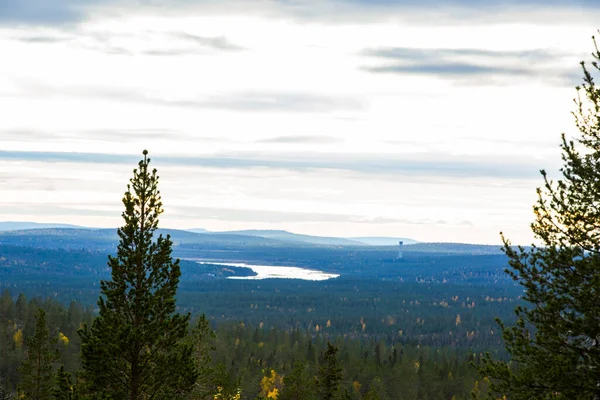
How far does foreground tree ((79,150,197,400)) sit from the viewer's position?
33.9 metres

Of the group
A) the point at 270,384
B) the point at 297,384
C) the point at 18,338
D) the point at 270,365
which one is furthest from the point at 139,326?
the point at 270,365

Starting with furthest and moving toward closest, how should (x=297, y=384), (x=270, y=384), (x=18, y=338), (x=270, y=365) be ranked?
(x=270, y=365), (x=18, y=338), (x=270, y=384), (x=297, y=384)

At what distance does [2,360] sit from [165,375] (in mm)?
111117

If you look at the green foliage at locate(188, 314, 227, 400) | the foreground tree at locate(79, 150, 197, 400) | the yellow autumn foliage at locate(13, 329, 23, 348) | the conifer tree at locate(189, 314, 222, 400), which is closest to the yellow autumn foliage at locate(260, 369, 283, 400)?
Result: the yellow autumn foliage at locate(13, 329, 23, 348)

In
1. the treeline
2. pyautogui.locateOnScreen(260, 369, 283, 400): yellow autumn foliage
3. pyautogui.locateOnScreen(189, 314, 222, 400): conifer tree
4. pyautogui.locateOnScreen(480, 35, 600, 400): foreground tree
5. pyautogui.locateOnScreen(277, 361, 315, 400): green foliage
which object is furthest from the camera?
pyautogui.locateOnScreen(260, 369, 283, 400): yellow autumn foliage

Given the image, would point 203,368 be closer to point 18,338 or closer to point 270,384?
point 270,384

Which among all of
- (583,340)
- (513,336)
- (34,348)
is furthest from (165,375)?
(34,348)

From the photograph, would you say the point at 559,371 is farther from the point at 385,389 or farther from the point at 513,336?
the point at 385,389

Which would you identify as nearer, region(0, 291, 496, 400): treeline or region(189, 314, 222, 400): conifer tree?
region(189, 314, 222, 400): conifer tree

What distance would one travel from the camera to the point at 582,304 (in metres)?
26.8

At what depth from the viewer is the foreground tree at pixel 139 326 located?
3394 centimetres

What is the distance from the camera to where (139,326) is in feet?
115

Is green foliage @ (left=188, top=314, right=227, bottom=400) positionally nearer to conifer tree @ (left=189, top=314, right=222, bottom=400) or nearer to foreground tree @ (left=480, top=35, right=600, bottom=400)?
conifer tree @ (left=189, top=314, right=222, bottom=400)

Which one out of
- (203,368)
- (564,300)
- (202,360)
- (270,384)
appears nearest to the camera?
(564,300)
